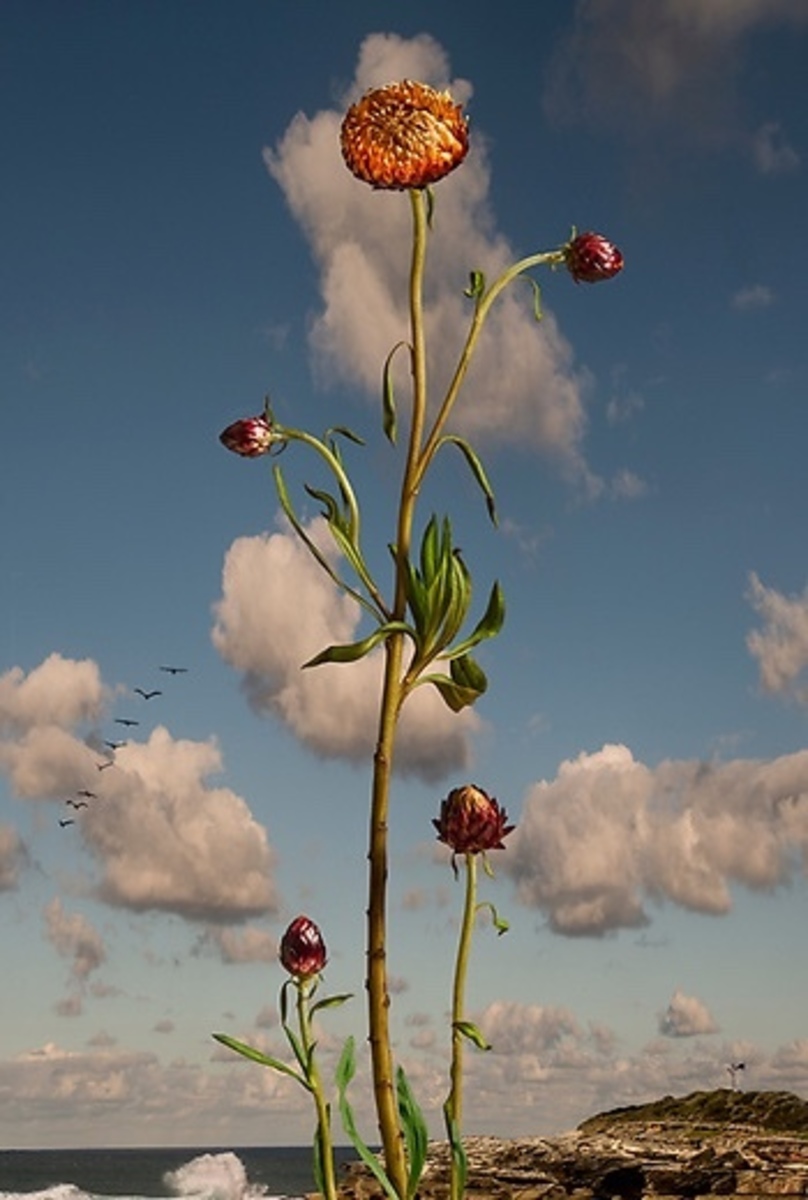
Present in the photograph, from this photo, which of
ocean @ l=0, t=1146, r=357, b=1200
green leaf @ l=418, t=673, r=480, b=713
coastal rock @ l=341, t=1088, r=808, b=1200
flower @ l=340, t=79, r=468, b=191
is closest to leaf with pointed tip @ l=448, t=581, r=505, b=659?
green leaf @ l=418, t=673, r=480, b=713

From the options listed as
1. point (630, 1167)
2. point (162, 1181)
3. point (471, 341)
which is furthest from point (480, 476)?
point (162, 1181)

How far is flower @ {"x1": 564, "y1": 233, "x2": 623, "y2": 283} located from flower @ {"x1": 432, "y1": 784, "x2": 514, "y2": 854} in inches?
42.7

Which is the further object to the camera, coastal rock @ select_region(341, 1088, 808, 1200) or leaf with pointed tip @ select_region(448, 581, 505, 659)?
coastal rock @ select_region(341, 1088, 808, 1200)

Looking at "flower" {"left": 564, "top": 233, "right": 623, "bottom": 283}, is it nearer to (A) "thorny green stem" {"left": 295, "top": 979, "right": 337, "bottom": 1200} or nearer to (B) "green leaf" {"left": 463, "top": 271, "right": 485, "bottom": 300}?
(B) "green leaf" {"left": 463, "top": 271, "right": 485, "bottom": 300}

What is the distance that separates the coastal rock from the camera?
16016mm

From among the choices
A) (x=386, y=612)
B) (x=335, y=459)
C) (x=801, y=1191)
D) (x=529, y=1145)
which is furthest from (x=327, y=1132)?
(x=529, y=1145)

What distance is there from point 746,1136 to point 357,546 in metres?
19.1

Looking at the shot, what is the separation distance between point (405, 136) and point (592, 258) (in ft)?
1.51

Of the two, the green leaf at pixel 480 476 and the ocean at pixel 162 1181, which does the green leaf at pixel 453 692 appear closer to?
the green leaf at pixel 480 476

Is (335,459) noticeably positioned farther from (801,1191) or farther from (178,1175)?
(178,1175)

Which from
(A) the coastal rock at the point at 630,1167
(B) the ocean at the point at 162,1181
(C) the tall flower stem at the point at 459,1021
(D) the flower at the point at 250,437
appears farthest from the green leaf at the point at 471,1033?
(B) the ocean at the point at 162,1181

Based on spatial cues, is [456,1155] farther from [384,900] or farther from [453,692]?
[453,692]

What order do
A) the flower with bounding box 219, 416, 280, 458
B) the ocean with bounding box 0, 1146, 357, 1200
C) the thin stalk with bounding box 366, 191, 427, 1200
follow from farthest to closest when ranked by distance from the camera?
the ocean with bounding box 0, 1146, 357, 1200 → the flower with bounding box 219, 416, 280, 458 → the thin stalk with bounding box 366, 191, 427, 1200

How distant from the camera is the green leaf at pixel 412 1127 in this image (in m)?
2.88
